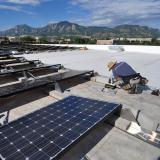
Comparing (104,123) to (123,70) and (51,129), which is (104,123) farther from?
(123,70)

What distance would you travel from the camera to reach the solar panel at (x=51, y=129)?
5438mm

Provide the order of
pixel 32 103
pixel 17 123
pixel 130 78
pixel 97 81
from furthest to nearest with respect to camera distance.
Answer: pixel 97 81 → pixel 130 78 → pixel 32 103 → pixel 17 123

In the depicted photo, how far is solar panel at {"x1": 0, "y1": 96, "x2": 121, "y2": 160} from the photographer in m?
5.44

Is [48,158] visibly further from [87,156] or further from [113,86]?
[113,86]

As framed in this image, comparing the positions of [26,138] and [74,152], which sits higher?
[26,138]

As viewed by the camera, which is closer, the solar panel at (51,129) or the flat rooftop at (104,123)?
the solar panel at (51,129)

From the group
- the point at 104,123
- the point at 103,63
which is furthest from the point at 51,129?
the point at 103,63

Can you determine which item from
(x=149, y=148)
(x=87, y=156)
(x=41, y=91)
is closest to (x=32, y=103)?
(x=41, y=91)

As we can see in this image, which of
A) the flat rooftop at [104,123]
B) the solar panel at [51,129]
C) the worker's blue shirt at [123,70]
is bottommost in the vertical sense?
the flat rooftop at [104,123]

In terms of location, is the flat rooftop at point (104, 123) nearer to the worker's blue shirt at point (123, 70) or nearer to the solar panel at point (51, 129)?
the solar panel at point (51, 129)

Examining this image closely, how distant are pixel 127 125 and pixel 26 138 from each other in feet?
13.1

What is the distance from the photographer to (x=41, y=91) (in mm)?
11500

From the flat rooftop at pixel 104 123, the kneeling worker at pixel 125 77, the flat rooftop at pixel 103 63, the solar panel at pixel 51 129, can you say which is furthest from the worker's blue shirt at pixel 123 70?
the solar panel at pixel 51 129

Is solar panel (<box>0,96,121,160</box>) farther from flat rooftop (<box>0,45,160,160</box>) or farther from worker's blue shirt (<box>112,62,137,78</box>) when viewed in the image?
worker's blue shirt (<box>112,62,137,78</box>)
